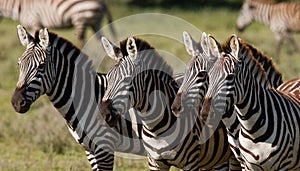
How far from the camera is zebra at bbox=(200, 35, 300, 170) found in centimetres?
584

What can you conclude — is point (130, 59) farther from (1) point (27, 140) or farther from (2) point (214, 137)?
(1) point (27, 140)

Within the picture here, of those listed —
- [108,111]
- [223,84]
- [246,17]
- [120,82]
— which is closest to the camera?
[223,84]

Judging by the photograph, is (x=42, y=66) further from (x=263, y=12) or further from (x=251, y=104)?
(x=263, y=12)

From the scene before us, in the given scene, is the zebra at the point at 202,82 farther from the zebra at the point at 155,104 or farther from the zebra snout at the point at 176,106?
the zebra at the point at 155,104

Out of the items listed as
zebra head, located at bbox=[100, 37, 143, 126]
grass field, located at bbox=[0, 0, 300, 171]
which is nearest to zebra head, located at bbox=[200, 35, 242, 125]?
zebra head, located at bbox=[100, 37, 143, 126]

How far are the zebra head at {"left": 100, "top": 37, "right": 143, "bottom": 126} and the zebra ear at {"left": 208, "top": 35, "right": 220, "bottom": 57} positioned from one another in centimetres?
59

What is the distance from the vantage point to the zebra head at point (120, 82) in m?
6.19

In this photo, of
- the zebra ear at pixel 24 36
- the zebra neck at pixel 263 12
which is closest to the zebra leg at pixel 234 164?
the zebra ear at pixel 24 36

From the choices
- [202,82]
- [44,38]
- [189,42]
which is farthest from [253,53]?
[44,38]

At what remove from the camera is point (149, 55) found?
653cm

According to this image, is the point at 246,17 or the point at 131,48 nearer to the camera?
the point at 131,48

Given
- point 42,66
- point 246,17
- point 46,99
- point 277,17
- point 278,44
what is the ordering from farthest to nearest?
point 246,17 < point 277,17 < point 278,44 < point 46,99 < point 42,66

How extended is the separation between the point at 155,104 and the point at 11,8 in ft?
34.9

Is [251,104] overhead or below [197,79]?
below
